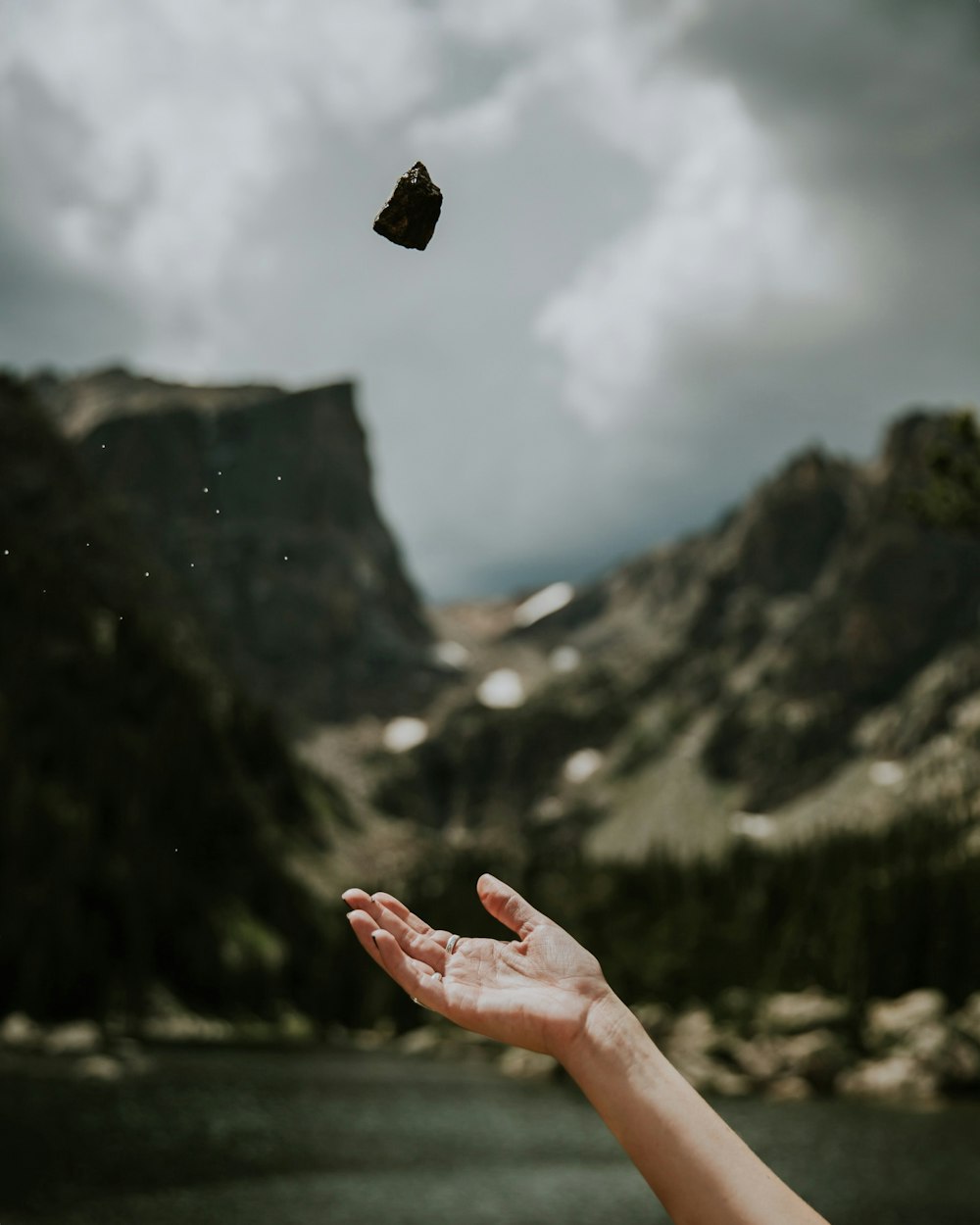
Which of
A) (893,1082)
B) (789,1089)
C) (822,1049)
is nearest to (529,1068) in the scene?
(789,1089)

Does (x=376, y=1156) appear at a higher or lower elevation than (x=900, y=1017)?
lower

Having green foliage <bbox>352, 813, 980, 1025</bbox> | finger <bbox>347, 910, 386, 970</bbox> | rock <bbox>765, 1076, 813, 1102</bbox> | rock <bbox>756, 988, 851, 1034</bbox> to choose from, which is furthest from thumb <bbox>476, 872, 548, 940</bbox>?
green foliage <bbox>352, 813, 980, 1025</bbox>

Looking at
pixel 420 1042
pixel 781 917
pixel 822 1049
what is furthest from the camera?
pixel 781 917

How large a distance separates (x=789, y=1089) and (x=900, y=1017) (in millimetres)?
14527

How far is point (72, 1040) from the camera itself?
89000 mm

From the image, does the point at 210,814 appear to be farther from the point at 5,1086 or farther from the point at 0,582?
the point at 5,1086

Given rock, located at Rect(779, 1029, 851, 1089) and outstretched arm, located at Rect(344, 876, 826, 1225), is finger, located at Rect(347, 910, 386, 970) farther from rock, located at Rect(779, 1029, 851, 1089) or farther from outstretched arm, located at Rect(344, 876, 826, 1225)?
rock, located at Rect(779, 1029, 851, 1089)

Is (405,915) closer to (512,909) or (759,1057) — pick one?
(512,909)

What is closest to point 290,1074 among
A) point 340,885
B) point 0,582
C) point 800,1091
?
point 800,1091

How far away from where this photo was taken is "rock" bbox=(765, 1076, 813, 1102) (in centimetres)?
8888

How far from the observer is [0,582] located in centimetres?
16138

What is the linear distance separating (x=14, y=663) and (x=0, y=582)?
54.8 ft

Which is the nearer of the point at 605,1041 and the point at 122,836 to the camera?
the point at 605,1041

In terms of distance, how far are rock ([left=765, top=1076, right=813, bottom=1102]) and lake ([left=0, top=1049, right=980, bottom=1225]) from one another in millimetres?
10564
